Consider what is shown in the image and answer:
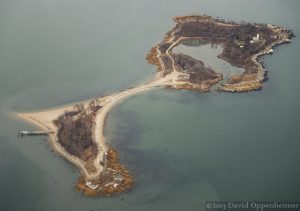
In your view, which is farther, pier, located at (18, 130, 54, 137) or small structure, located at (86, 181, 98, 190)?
pier, located at (18, 130, 54, 137)

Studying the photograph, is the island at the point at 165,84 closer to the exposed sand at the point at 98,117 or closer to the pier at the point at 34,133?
the exposed sand at the point at 98,117

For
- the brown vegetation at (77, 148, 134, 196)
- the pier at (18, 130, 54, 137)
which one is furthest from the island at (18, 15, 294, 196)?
the pier at (18, 130, 54, 137)

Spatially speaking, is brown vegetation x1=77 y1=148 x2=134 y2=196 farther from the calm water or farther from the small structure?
the calm water

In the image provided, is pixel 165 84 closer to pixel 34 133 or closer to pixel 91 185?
pixel 34 133

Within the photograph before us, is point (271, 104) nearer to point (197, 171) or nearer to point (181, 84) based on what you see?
point (181, 84)

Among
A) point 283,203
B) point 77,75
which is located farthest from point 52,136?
point 283,203

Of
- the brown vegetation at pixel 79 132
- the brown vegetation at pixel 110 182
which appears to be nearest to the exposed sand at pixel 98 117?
the brown vegetation at pixel 79 132

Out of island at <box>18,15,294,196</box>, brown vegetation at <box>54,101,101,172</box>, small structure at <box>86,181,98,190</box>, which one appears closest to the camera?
small structure at <box>86,181,98,190</box>
